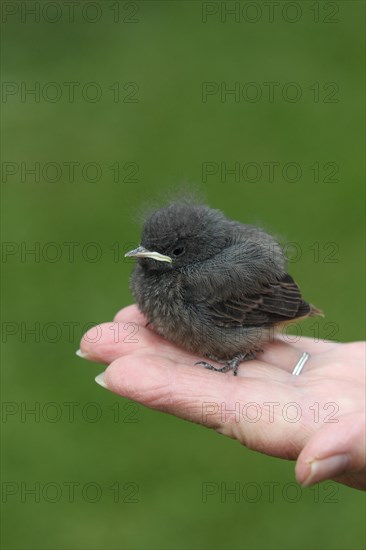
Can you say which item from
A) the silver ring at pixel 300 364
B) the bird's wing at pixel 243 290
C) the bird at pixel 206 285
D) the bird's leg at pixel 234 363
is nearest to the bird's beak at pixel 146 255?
the bird at pixel 206 285

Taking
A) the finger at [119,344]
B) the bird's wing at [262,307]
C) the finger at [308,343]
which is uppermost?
the bird's wing at [262,307]

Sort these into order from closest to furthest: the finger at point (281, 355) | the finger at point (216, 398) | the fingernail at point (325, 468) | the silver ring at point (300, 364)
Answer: the fingernail at point (325, 468)
the finger at point (216, 398)
the silver ring at point (300, 364)
the finger at point (281, 355)

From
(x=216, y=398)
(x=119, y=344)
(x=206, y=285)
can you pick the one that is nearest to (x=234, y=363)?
(x=206, y=285)

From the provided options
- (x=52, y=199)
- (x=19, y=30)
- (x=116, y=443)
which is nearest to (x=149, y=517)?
(x=116, y=443)

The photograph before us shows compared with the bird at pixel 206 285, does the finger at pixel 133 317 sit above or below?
below

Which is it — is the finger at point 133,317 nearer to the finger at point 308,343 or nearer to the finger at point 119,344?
the finger at point 119,344

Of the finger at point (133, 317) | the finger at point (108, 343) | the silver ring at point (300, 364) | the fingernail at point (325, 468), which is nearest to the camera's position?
the fingernail at point (325, 468)

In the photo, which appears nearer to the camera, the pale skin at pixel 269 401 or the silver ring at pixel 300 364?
the pale skin at pixel 269 401

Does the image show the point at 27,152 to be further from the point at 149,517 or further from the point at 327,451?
the point at 327,451
